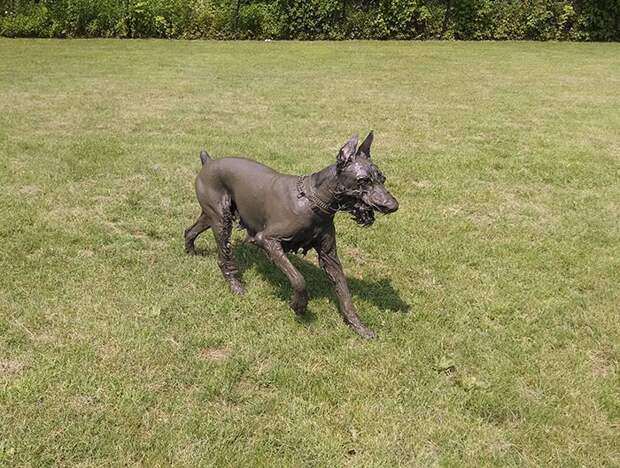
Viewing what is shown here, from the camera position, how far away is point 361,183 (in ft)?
14.1

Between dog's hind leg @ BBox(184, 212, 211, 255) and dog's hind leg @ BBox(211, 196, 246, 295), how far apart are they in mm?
359

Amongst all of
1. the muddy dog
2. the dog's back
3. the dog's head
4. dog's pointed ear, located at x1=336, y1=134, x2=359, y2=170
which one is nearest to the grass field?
the muddy dog

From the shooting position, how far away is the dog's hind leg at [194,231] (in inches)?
233

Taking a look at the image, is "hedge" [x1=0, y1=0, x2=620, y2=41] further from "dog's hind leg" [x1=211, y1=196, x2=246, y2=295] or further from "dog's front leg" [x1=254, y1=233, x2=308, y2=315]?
"dog's front leg" [x1=254, y1=233, x2=308, y2=315]

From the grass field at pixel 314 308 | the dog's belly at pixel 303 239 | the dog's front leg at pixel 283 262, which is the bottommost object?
the grass field at pixel 314 308

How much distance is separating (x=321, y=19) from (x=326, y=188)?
903 inches

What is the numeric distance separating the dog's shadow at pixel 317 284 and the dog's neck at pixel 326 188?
3.84 ft

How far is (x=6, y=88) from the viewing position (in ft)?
47.7

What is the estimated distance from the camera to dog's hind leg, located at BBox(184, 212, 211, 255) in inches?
233

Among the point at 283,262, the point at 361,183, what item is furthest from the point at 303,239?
the point at 361,183

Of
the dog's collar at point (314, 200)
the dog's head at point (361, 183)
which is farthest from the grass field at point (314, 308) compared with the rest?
the dog's head at point (361, 183)

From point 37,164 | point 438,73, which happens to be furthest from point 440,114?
point 37,164

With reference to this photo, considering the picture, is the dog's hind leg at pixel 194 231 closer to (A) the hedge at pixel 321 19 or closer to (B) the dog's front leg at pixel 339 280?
(B) the dog's front leg at pixel 339 280

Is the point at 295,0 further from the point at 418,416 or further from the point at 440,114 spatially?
the point at 418,416
